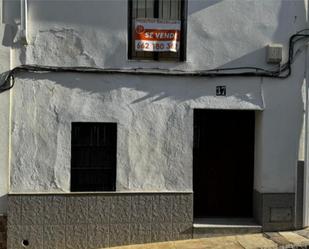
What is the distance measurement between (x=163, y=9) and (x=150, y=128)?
2117 millimetres

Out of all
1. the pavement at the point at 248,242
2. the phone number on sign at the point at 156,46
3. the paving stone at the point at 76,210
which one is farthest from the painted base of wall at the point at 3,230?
the phone number on sign at the point at 156,46

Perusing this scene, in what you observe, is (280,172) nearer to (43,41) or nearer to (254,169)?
(254,169)

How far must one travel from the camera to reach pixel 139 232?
8539 mm

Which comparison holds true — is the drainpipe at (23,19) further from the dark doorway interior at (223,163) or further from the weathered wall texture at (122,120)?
the dark doorway interior at (223,163)

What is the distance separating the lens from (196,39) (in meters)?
8.66

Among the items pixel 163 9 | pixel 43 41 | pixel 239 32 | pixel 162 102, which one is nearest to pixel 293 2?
pixel 239 32

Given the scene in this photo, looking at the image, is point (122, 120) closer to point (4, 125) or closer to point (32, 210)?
point (4, 125)

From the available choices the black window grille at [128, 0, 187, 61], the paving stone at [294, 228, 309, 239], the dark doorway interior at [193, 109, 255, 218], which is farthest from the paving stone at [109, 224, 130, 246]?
the paving stone at [294, 228, 309, 239]

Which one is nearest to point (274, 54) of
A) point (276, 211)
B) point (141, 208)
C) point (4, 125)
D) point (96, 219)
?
point (276, 211)

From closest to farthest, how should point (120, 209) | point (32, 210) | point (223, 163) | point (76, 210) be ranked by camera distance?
point (32, 210) → point (76, 210) → point (120, 209) → point (223, 163)

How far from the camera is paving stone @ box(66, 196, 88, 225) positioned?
8.34m

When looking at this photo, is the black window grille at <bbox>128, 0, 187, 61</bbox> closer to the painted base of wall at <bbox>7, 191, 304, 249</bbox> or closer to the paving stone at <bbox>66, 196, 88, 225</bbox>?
the painted base of wall at <bbox>7, 191, 304, 249</bbox>

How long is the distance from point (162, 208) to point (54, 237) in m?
1.89

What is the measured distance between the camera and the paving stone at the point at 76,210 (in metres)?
8.34
